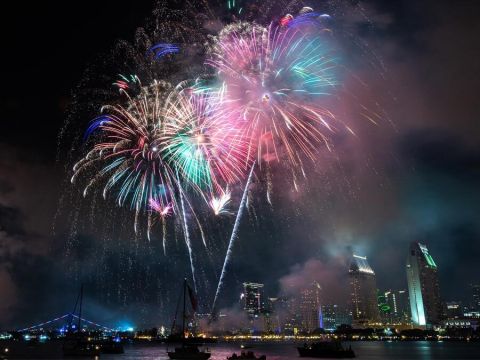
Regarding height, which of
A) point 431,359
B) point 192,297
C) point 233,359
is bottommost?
point 431,359

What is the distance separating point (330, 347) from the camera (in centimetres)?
10181

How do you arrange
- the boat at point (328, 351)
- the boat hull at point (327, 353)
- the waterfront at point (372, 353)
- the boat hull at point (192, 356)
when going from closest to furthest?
the boat hull at point (192, 356) → the boat hull at point (327, 353) → the boat at point (328, 351) → the waterfront at point (372, 353)

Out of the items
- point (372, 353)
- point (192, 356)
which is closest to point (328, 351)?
point (372, 353)

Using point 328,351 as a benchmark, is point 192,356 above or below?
above

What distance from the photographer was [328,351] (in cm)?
10138

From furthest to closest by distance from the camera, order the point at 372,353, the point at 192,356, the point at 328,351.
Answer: the point at 372,353 → the point at 328,351 → the point at 192,356

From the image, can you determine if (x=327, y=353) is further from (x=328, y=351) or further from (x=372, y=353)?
(x=372, y=353)

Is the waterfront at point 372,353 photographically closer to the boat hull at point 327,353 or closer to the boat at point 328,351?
the boat hull at point 327,353

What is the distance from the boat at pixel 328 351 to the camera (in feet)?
326

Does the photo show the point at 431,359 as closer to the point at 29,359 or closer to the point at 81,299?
the point at 29,359

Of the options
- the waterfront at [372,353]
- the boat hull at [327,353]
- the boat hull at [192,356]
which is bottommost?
the waterfront at [372,353]

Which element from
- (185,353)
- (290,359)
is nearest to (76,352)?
(185,353)

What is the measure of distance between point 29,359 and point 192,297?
149 ft

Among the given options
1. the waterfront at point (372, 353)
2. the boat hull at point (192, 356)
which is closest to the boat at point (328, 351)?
the waterfront at point (372, 353)
